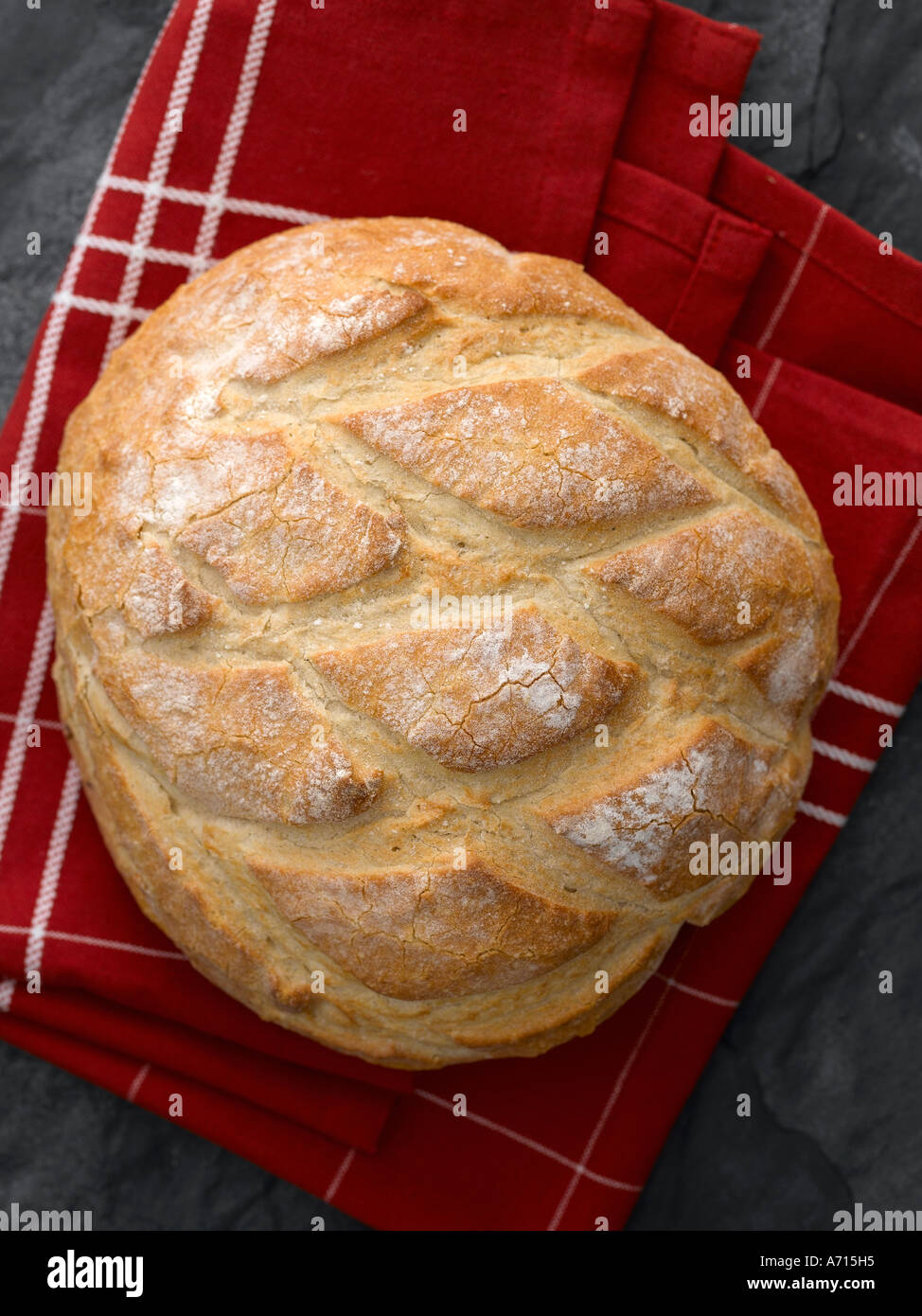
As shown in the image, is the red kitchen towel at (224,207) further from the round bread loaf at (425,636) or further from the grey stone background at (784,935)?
the round bread loaf at (425,636)

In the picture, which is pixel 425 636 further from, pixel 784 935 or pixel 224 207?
pixel 784 935

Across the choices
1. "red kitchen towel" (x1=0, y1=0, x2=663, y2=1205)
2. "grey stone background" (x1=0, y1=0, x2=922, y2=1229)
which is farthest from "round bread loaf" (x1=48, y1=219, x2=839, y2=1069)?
"grey stone background" (x1=0, y1=0, x2=922, y2=1229)

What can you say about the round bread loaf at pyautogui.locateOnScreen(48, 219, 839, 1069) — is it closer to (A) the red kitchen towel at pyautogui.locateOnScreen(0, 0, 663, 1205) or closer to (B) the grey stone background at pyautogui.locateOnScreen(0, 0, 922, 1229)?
(A) the red kitchen towel at pyautogui.locateOnScreen(0, 0, 663, 1205)

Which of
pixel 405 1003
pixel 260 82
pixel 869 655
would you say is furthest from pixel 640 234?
pixel 405 1003

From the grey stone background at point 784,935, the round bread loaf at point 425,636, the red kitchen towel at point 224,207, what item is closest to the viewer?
the round bread loaf at point 425,636

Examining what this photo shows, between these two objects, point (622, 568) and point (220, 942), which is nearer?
point (622, 568)

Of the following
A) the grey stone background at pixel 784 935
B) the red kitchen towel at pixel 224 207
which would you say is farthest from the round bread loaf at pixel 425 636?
the grey stone background at pixel 784 935
